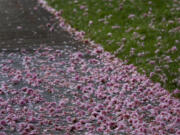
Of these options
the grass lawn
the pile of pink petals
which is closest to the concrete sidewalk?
the grass lawn

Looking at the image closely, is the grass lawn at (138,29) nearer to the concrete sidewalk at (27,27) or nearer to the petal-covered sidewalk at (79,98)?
the petal-covered sidewalk at (79,98)

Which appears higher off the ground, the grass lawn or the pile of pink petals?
the grass lawn

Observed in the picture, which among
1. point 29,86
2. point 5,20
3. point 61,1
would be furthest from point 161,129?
point 61,1

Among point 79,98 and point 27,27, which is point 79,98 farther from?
point 27,27

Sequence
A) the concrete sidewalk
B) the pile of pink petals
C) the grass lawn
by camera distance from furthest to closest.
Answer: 1. the concrete sidewalk
2. the grass lawn
3. the pile of pink petals

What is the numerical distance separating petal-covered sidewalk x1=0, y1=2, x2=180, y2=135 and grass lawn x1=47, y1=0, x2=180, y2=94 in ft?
1.06

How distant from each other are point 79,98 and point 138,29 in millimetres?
3748

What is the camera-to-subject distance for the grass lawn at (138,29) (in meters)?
8.26

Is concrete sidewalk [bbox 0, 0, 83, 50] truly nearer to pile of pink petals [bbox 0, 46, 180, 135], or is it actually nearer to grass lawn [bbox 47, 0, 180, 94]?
grass lawn [bbox 47, 0, 180, 94]

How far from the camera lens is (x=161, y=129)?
236 inches

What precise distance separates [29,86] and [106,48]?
2.67 m

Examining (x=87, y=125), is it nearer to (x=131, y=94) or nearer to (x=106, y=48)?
(x=131, y=94)

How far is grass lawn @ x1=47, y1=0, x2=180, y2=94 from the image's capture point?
27.1 feet

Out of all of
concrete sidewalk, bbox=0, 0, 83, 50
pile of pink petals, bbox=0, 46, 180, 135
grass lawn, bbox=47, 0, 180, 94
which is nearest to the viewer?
pile of pink petals, bbox=0, 46, 180, 135
